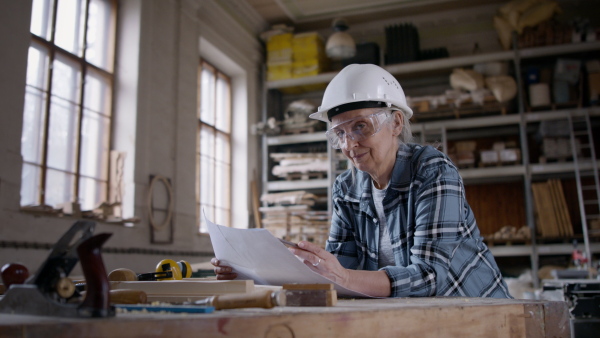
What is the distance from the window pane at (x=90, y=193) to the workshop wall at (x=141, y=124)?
0.96ft

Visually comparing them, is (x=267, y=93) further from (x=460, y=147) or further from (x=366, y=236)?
(x=366, y=236)

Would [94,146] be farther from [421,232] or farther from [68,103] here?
[421,232]

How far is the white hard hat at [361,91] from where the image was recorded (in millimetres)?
2354

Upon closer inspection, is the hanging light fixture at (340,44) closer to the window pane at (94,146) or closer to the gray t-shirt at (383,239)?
the window pane at (94,146)

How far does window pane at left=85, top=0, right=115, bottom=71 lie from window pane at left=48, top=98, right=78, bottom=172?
2.64 feet

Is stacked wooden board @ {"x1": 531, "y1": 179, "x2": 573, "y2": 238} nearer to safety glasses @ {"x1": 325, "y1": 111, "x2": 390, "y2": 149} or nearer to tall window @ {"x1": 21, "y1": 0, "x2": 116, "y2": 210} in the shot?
tall window @ {"x1": 21, "y1": 0, "x2": 116, "y2": 210}

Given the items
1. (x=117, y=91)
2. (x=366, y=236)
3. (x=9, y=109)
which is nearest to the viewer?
(x=366, y=236)

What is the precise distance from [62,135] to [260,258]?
16.0 feet

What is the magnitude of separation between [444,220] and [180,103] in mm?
6189

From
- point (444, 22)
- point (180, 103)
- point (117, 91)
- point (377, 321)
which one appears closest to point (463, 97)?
Result: point (444, 22)

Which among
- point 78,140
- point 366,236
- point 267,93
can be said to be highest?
point 267,93

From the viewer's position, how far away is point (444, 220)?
197 cm

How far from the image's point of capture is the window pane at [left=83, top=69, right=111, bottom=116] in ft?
20.9

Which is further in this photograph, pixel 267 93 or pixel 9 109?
pixel 267 93
